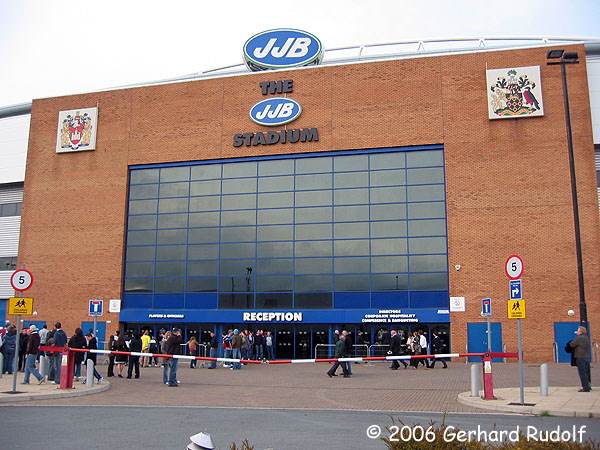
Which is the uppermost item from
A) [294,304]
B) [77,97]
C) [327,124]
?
[77,97]

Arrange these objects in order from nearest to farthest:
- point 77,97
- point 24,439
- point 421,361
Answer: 1. point 24,439
2. point 421,361
3. point 77,97

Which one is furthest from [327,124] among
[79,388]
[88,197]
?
[79,388]

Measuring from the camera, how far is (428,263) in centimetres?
3453

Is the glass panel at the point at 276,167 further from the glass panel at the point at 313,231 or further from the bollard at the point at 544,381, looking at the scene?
the bollard at the point at 544,381

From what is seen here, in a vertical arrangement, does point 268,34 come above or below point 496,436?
above

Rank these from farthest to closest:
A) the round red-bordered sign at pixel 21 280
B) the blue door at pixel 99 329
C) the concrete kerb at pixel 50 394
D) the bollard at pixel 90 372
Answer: the blue door at pixel 99 329 → the bollard at pixel 90 372 → the round red-bordered sign at pixel 21 280 → the concrete kerb at pixel 50 394

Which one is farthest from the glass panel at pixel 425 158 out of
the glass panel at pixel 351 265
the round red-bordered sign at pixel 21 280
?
the round red-bordered sign at pixel 21 280

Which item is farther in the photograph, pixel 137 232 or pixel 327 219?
pixel 137 232

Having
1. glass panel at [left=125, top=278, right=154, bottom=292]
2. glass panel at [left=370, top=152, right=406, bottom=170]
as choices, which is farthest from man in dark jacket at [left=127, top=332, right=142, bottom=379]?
glass panel at [left=370, top=152, right=406, bottom=170]

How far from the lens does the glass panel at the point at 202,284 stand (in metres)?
37.9

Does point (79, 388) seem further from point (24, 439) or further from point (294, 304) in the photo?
point (294, 304)

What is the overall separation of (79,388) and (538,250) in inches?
898

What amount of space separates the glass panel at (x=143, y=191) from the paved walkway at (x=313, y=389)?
15.3m

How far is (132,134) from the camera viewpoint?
4022 centimetres
